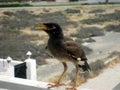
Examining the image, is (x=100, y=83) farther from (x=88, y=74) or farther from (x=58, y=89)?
(x=58, y=89)

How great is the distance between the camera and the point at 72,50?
3.38 metres

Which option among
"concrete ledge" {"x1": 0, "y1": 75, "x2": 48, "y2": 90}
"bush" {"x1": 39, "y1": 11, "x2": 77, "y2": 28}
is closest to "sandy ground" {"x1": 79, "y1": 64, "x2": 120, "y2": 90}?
"concrete ledge" {"x1": 0, "y1": 75, "x2": 48, "y2": 90}

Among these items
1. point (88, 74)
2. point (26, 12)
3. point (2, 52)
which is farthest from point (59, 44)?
point (26, 12)

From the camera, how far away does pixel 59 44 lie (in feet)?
10.7

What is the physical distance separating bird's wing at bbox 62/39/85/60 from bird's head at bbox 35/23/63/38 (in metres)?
0.11

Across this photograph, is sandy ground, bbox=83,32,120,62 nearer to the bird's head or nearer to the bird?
the bird

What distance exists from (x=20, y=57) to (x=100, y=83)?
5045mm

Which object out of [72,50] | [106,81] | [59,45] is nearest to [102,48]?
[106,81]

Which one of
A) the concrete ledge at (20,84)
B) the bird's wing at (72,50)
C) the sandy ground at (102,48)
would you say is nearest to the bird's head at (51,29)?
the bird's wing at (72,50)

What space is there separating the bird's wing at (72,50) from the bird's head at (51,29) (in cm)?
11

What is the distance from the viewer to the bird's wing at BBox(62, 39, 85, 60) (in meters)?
3.33

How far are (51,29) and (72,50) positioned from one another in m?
0.33

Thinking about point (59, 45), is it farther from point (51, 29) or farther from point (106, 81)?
point (106, 81)

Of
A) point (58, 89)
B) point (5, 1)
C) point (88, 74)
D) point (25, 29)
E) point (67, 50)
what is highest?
point (67, 50)
